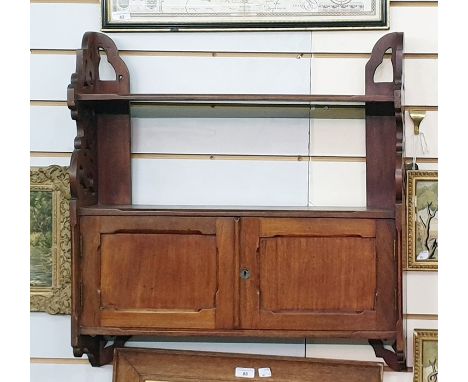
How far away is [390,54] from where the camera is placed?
178cm

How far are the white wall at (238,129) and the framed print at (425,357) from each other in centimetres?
2

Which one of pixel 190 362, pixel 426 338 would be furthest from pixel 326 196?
pixel 190 362

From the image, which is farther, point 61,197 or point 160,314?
point 61,197

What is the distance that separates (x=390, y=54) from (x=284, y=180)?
0.51 metres

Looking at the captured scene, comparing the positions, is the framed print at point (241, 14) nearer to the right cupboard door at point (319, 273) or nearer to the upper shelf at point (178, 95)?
the upper shelf at point (178, 95)

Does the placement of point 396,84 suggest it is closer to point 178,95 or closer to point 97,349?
point 178,95

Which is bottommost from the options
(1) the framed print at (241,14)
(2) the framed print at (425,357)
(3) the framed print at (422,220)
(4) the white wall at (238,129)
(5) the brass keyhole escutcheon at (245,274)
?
(2) the framed print at (425,357)

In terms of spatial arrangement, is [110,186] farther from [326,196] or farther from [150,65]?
[326,196]

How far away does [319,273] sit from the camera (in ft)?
5.20

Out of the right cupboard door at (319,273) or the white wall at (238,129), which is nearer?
the right cupboard door at (319,273)

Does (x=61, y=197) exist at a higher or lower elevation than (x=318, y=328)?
higher

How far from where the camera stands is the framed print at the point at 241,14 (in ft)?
5.82

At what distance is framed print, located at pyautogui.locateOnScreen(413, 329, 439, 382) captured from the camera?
5.81 feet

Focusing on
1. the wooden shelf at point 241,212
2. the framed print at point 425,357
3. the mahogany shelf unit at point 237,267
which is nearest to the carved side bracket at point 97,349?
the mahogany shelf unit at point 237,267
